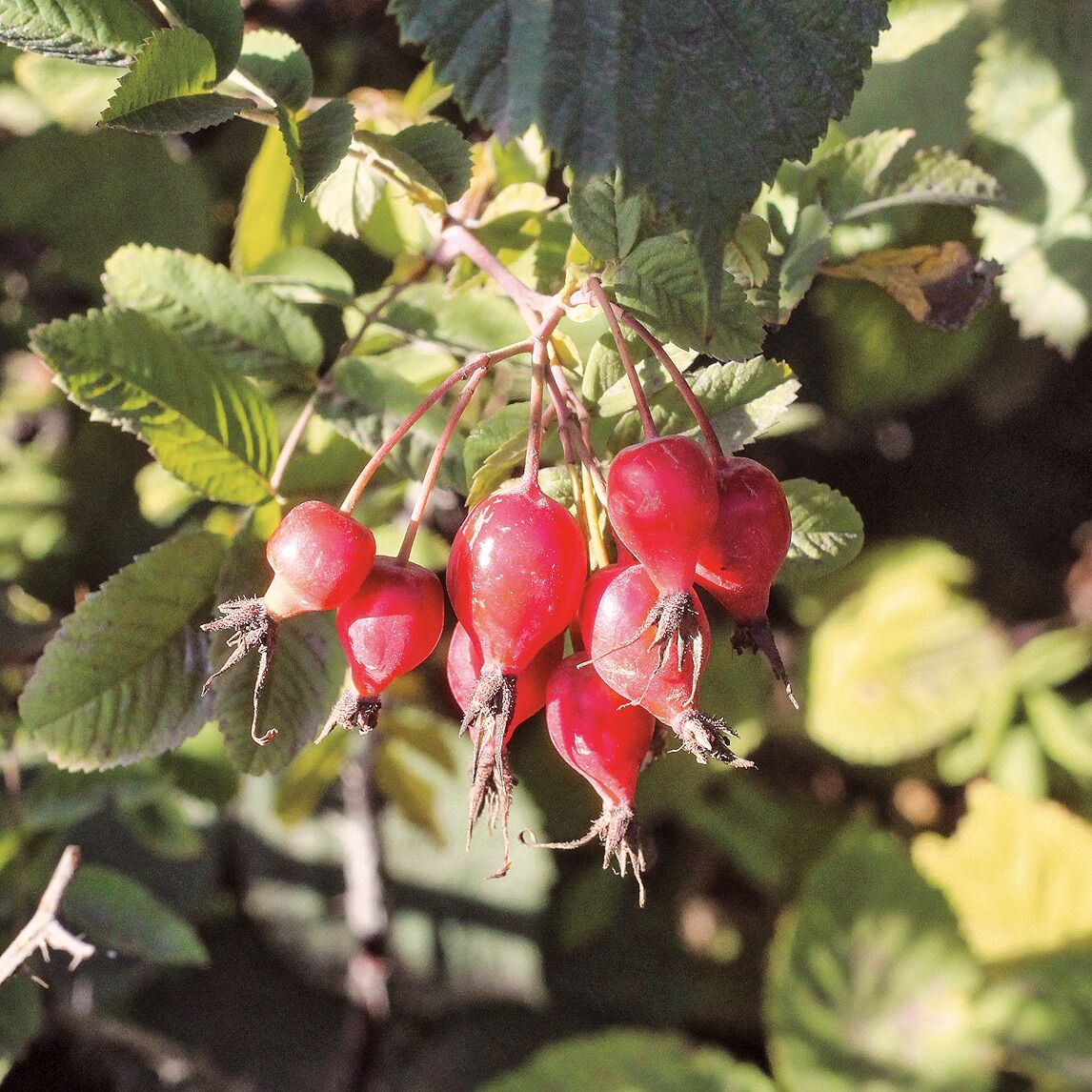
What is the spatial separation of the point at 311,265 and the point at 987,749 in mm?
1328

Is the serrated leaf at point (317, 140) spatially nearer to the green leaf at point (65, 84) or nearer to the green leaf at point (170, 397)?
the green leaf at point (170, 397)

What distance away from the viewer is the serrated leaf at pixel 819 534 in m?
0.77

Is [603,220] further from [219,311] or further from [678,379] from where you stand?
[219,311]

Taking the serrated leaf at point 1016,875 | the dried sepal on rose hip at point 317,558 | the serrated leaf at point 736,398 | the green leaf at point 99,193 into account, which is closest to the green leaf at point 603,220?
the serrated leaf at point 736,398

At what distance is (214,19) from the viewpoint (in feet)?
2.46

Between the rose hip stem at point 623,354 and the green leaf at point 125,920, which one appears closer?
the rose hip stem at point 623,354

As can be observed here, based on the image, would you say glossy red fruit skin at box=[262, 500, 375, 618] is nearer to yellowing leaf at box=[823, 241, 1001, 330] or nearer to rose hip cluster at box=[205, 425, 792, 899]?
rose hip cluster at box=[205, 425, 792, 899]

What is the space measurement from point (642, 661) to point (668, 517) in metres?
0.09

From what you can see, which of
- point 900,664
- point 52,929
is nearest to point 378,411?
point 52,929

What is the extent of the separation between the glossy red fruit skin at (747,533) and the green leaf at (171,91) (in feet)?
1.31

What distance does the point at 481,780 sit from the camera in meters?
0.68

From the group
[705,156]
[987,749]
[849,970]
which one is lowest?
[849,970]

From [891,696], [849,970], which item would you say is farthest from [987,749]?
[849,970]

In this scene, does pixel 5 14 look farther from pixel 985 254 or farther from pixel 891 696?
pixel 891 696
